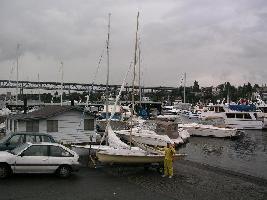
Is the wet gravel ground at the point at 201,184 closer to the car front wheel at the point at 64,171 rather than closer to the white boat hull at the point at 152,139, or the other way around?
the car front wheel at the point at 64,171

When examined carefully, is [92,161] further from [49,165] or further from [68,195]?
[68,195]

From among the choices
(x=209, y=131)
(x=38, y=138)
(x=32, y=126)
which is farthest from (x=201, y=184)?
(x=209, y=131)

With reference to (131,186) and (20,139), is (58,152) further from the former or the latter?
(20,139)

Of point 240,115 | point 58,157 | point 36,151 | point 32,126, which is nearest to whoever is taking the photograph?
point 36,151

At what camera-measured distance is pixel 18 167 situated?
18.5 metres

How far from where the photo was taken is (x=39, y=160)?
61.7ft

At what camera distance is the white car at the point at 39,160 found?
18.4m

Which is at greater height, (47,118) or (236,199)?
(47,118)

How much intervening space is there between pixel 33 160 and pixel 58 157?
125 centimetres

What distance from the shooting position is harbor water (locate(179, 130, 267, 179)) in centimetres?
3018

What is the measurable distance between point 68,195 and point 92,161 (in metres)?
8.73

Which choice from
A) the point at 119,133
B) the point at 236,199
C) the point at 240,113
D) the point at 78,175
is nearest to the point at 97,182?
the point at 78,175

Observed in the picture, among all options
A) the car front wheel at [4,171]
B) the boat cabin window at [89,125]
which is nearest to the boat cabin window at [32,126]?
the boat cabin window at [89,125]

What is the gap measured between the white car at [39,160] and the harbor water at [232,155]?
531 inches
